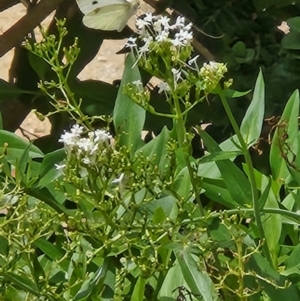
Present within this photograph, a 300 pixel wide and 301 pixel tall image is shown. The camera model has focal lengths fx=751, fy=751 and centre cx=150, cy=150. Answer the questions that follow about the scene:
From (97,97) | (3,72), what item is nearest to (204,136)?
(97,97)

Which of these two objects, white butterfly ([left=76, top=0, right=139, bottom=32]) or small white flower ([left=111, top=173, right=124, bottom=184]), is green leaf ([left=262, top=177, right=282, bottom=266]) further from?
white butterfly ([left=76, top=0, right=139, bottom=32])

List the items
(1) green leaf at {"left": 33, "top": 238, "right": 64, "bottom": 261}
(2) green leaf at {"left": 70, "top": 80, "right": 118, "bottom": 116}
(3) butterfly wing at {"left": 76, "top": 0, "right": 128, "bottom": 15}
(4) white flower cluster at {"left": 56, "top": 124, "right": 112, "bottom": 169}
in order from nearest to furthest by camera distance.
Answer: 1. (4) white flower cluster at {"left": 56, "top": 124, "right": 112, "bottom": 169}
2. (1) green leaf at {"left": 33, "top": 238, "right": 64, "bottom": 261}
3. (3) butterfly wing at {"left": 76, "top": 0, "right": 128, "bottom": 15}
4. (2) green leaf at {"left": 70, "top": 80, "right": 118, "bottom": 116}

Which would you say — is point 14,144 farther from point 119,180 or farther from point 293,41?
point 293,41

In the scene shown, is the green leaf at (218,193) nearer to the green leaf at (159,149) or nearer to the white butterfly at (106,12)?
the green leaf at (159,149)

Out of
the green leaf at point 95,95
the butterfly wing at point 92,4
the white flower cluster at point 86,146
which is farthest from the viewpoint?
the green leaf at point 95,95

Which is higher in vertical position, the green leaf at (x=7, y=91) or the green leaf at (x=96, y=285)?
the green leaf at (x=96, y=285)

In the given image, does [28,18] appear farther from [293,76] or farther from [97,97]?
[293,76]

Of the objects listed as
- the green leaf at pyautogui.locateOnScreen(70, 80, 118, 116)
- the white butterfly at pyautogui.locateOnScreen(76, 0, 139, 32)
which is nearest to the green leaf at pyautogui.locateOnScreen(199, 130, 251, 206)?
Answer: the white butterfly at pyautogui.locateOnScreen(76, 0, 139, 32)

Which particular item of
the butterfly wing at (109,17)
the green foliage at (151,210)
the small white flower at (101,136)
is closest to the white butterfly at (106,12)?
the butterfly wing at (109,17)
